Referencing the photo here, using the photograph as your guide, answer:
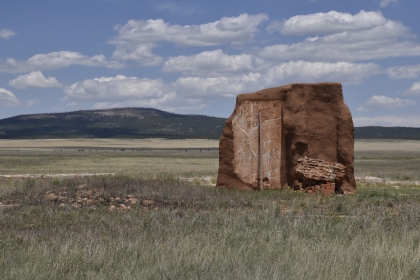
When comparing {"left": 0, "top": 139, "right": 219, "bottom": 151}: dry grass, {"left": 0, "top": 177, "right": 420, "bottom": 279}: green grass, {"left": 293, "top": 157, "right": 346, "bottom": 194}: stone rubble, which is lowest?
{"left": 0, "top": 139, "right": 219, "bottom": 151}: dry grass

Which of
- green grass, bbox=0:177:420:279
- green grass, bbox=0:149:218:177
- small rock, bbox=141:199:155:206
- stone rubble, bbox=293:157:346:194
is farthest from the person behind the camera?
green grass, bbox=0:149:218:177

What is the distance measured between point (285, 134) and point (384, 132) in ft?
565

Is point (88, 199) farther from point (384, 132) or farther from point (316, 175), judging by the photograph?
point (384, 132)

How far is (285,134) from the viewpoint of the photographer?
73.1 ft

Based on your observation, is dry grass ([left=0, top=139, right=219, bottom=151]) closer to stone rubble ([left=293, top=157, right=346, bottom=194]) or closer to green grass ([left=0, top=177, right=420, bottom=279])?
stone rubble ([left=293, top=157, right=346, bottom=194])

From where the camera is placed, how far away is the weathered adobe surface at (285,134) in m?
22.0

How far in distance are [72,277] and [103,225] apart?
14.7ft

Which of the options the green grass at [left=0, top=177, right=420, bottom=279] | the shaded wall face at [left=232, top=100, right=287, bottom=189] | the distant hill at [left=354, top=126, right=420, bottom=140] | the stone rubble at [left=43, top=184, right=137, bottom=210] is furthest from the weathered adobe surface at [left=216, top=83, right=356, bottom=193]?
the distant hill at [left=354, top=126, right=420, bottom=140]

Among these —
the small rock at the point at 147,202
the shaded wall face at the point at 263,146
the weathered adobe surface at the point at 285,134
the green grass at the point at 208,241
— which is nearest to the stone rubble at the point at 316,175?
the weathered adobe surface at the point at 285,134

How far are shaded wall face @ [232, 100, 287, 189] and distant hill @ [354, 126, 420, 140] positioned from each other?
15691 cm

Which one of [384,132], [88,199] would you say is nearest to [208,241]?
[88,199]

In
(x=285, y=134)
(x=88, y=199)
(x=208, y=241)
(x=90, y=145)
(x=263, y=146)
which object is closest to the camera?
(x=208, y=241)

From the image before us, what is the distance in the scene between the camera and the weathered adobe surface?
2203cm

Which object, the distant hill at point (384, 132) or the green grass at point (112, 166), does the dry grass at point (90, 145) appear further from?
the distant hill at point (384, 132)
